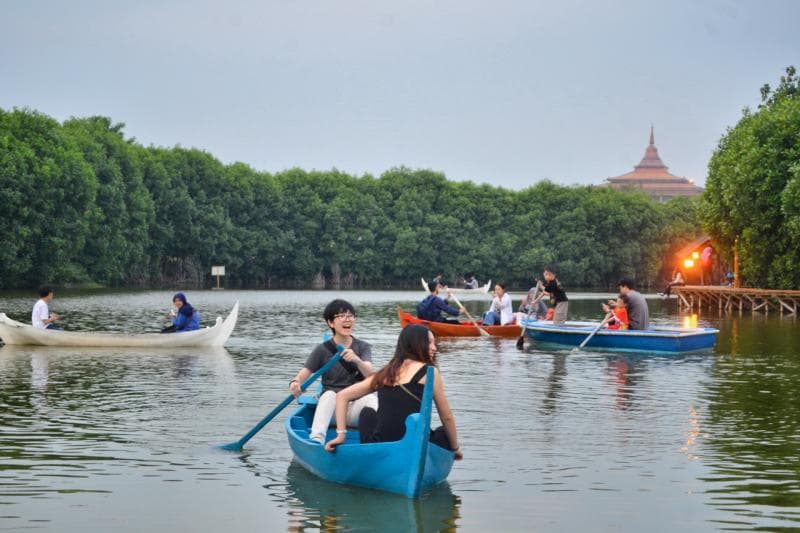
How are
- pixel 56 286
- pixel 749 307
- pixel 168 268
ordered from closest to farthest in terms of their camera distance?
pixel 749 307, pixel 56 286, pixel 168 268

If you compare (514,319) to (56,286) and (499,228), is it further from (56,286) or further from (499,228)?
(499,228)

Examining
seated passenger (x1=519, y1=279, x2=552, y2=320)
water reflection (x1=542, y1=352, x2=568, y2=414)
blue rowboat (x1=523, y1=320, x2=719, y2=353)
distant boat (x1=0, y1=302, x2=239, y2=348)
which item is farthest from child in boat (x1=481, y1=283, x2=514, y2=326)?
distant boat (x1=0, y1=302, x2=239, y2=348)

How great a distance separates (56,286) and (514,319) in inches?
2278

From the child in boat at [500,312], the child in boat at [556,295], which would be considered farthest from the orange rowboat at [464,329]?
the child in boat at [556,295]

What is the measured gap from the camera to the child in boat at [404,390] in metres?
11.0

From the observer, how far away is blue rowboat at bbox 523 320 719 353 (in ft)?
94.7

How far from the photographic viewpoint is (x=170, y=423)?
651 inches

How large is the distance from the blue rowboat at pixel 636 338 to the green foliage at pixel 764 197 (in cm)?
2256

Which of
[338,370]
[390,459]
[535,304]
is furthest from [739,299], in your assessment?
[390,459]

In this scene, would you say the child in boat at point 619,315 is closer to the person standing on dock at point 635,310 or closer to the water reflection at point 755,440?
the person standing on dock at point 635,310

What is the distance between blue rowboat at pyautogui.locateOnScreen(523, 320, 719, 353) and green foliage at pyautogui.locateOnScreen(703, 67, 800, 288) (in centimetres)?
2256

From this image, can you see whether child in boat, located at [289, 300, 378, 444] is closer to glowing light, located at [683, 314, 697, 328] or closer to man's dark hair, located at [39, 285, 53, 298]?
man's dark hair, located at [39, 285, 53, 298]

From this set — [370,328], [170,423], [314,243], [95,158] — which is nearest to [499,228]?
[314,243]

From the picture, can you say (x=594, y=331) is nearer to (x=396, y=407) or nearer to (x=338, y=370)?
(x=338, y=370)
